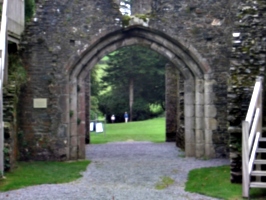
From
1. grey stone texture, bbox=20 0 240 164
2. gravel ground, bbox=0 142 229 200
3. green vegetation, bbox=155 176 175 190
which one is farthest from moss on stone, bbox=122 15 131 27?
green vegetation, bbox=155 176 175 190

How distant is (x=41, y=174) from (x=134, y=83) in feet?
92.7

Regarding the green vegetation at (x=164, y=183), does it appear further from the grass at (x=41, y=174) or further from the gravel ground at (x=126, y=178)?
the grass at (x=41, y=174)

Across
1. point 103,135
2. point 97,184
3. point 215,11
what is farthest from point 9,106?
point 103,135

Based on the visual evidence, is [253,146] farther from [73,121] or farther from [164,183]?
[73,121]

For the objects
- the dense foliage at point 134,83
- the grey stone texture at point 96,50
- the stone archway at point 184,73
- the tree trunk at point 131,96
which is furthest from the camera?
the tree trunk at point 131,96

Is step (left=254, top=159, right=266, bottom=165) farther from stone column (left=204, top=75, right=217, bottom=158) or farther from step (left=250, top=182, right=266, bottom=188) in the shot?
stone column (left=204, top=75, right=217, bottom=158)

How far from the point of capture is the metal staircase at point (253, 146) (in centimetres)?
809

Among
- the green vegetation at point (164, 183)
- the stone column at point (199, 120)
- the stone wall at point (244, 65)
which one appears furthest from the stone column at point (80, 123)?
the stone wall at point (244, 65)

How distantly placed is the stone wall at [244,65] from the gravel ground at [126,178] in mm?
1200

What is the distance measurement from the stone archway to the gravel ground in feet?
1.90

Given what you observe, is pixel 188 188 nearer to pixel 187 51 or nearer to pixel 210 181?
pixel 210 181

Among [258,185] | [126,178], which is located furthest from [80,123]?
[258,185]

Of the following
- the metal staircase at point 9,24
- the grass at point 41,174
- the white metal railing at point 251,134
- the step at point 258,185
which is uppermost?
the metal staircase at point 9,24

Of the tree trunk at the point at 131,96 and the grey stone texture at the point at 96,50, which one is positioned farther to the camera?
the tree trunk at the point at 131,96
